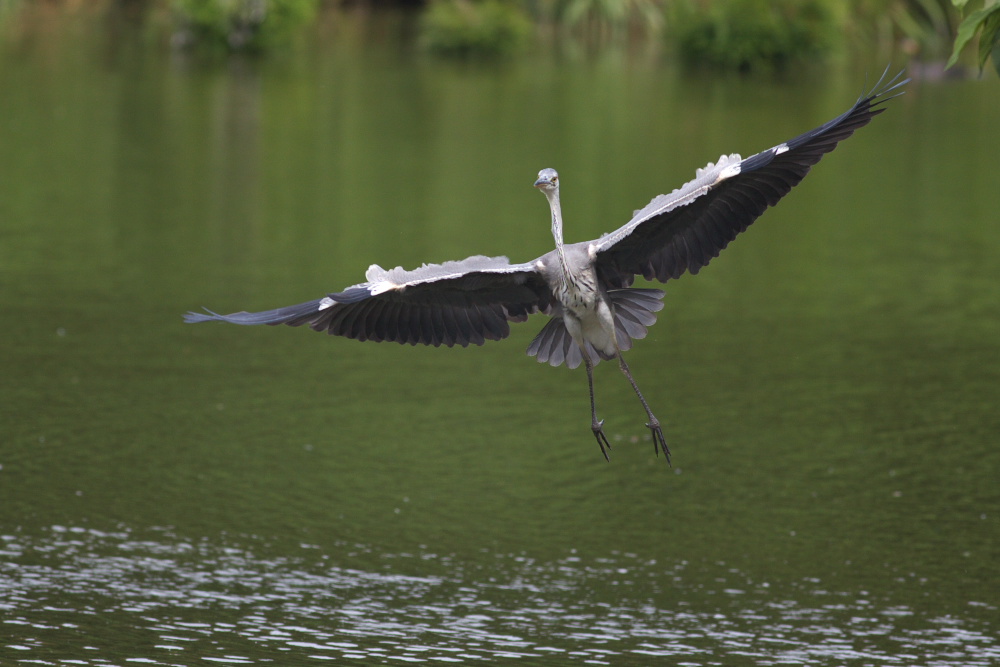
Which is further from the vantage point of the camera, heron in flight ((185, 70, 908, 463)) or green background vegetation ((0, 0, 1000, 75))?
green background vegetation ((0, 0, 1000, 75))

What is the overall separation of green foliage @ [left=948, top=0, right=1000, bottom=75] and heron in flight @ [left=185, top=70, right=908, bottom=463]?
1117mm

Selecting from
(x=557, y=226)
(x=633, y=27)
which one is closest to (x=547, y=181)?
(x=557, y=226)

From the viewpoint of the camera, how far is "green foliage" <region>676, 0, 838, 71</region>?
156 ft

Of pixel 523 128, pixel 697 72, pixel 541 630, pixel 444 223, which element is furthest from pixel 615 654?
pixel 697 72

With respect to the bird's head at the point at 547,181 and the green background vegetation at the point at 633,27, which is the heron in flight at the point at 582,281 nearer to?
the bird's head at the point at 547,181

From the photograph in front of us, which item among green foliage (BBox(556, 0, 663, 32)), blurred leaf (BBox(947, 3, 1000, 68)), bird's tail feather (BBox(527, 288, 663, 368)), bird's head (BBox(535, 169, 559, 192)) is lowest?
bird's tail feather (BBox(527, 288, 663, 368))

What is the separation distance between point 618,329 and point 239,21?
131ft

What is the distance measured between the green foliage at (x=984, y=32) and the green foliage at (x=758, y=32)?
40.7m

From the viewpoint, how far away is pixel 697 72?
49031 mm

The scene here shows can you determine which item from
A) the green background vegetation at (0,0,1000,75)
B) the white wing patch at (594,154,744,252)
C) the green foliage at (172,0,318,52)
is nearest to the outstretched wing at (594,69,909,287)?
the white wing patch at (594,154,744,252)

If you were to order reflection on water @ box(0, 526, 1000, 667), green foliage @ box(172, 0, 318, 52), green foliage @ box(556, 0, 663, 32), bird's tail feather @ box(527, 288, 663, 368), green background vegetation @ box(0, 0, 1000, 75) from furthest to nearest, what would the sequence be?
1. green foliage @ box(556, 0, 663, 32)
2. green background vegetation @ box(0, 0, 1000, 75)
3. green foliage @ box(172, 0, 318, 52)
4. reflection on water @ box(0, 526, 1000, 667)
5. bird's tail feather @ box(527, 288, 663, 368)

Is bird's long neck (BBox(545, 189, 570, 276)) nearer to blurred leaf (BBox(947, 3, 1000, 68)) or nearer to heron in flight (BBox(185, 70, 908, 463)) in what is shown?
heron in flight (BBox(185, 70, 908, 463))

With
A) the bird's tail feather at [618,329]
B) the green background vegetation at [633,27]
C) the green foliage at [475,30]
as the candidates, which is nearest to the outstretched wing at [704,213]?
the bird's tail feather at [618,329]

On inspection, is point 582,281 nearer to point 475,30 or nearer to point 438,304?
point 438,304
